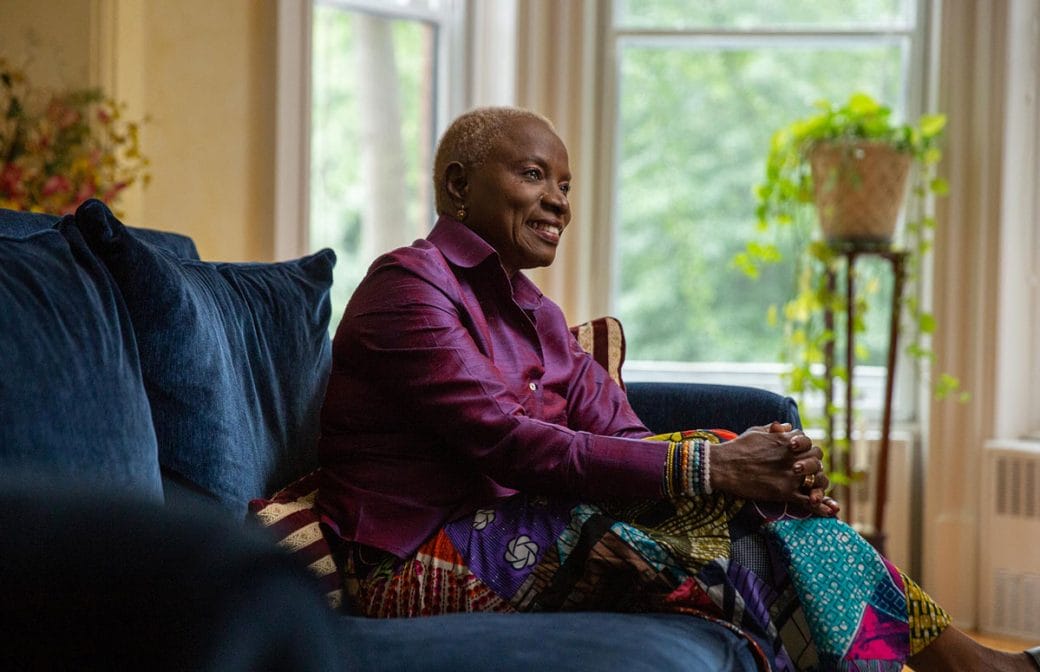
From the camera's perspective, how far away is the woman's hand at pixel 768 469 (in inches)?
62.2

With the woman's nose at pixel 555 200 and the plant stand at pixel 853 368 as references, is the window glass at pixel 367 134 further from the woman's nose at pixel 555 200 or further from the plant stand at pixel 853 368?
the woman's nose at pixel 555 200

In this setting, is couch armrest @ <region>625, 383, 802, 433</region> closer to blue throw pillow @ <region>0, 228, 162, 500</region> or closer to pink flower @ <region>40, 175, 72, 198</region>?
blue throw pillow @ <region>0, 228, 162, 500</region>

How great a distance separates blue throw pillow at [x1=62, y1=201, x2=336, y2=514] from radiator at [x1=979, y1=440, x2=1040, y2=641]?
2.48m

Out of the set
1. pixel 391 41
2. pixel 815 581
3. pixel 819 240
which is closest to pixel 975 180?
pixel 819 240

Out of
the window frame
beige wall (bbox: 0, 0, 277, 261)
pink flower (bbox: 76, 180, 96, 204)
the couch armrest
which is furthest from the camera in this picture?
the window frame

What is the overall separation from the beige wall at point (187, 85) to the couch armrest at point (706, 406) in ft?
4.47

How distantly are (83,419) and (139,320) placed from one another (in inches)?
11.6

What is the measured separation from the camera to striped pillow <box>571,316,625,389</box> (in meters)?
2.26

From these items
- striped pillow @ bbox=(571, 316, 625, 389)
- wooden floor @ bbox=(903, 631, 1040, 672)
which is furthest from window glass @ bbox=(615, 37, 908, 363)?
striped pillow @ bbox=(571, 316, 625, 389)

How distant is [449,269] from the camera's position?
181 centimetres

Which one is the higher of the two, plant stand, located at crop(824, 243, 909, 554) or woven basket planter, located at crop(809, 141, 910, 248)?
woven basket planter, located at crop(809, 141, 910, 248)

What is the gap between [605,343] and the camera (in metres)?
2.28

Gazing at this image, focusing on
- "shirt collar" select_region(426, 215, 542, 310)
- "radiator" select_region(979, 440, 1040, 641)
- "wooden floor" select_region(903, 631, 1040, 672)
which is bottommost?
"wooden floor" select_region(903, 631, 1040, 672)

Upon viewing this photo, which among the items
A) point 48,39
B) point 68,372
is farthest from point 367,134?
point 68,372
